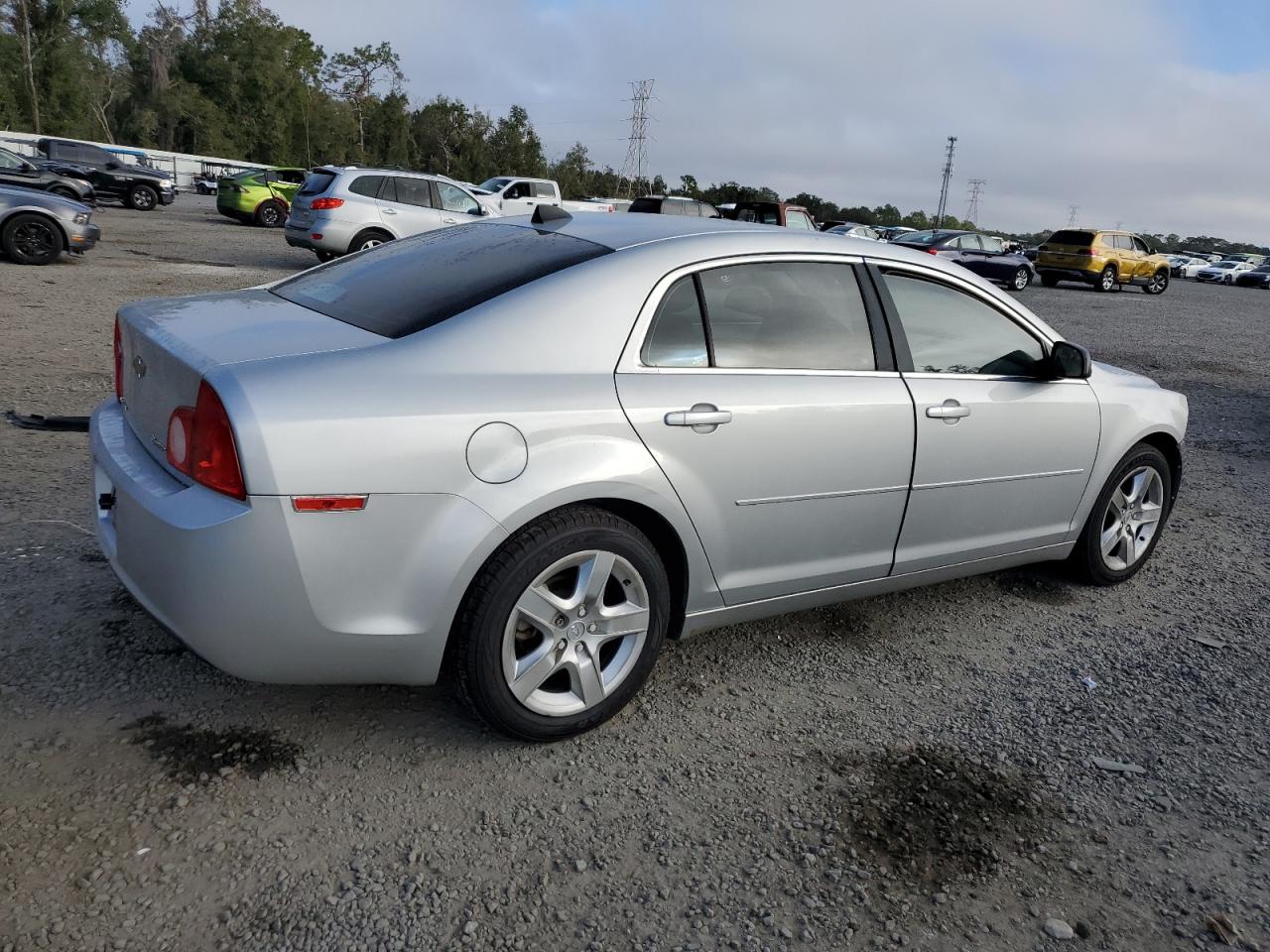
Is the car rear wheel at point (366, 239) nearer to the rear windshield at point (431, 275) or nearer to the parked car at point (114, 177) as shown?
the rear windshield at point (431, 275)

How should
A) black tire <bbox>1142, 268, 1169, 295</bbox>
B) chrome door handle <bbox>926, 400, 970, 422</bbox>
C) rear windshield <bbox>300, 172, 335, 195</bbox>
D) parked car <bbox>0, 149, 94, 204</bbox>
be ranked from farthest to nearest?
black tire <bbox>1142, 268, 1169, 295</bbox> < parked car <bbox>0, 149, 94, 204</bbox> < rear windshield <bbox>300, 172, 335, 195</bbox> < chrome door handle <bbox>926, 400, 970, 422</bbox>

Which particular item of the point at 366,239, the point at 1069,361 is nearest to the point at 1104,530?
the point at 1069,361

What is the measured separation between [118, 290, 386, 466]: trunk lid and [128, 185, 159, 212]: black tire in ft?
98.6

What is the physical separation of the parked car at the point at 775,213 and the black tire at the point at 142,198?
18.4 metres

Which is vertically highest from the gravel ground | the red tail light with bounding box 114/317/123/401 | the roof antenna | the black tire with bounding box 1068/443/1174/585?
the roof antenna

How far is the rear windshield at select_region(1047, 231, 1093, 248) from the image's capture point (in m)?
28.3

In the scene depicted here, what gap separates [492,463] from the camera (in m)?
2.73

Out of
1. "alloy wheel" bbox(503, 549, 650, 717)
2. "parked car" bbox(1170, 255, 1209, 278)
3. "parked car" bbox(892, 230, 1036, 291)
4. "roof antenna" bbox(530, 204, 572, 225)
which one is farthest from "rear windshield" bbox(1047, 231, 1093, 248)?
"alloy wheel" bbox(503, 549, 650, 717)

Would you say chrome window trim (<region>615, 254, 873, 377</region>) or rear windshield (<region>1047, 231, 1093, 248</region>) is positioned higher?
rear windshield (<region>1047, 231, 1093, 248</region>)

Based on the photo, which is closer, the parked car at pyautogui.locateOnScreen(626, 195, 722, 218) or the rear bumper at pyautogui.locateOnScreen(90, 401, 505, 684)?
the rear bumper at pyautogui.locateOnScreen(90, 401, 505, 684)

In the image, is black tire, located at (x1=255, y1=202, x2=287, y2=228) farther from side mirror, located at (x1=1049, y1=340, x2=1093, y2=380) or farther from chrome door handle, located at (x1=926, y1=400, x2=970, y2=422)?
chrome door handle, located at (x1=926, y1=400, x2=970, y2=422)

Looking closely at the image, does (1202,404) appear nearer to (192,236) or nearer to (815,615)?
(815,615)

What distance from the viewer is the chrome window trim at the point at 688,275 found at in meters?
3.08

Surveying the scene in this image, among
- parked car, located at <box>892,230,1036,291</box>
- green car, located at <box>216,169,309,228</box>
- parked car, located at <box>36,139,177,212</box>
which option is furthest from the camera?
parked car, located at <box>36,139,177,212</box>
